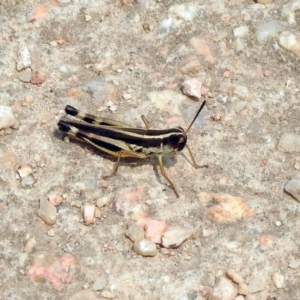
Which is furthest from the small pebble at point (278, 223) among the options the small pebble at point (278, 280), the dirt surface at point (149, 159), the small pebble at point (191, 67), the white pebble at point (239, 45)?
the white pebble at point (239, 45)

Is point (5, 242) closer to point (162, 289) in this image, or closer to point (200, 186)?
point (162, 289)

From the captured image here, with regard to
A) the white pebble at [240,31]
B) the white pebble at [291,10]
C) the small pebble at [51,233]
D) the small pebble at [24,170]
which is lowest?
the small pebble at [51,233]

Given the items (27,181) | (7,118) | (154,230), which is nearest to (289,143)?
(154,230)

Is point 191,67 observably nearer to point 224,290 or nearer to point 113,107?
point 113,107

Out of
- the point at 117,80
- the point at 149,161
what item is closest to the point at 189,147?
the point at 149,161

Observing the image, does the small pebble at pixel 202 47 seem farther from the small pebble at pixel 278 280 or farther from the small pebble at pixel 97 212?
Answer: the small pebble at pixel 278 280

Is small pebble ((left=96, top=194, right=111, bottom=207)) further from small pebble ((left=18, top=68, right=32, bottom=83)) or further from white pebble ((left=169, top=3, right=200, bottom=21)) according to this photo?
white pebble ((left=169, top=3, right=200, bottom=21))
